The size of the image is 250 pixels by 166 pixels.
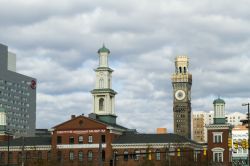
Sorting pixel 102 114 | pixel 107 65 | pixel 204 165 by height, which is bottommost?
pixel 204 165

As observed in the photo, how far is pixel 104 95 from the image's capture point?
5989 inches

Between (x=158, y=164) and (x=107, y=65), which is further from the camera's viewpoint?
(x=107, y=65)

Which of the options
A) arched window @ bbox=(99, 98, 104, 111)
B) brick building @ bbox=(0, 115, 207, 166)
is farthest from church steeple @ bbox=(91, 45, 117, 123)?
brick building @ bbox=(0, 115, 207, 166)

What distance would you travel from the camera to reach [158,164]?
136 m

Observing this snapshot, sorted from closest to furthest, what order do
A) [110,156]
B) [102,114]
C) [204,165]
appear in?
[204,165], [110,156], [102,114]

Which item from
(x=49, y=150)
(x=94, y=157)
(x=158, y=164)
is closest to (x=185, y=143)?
(x=158, y=164)

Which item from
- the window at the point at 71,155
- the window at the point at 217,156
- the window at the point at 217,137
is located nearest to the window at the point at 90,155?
the window at the point at 71,155

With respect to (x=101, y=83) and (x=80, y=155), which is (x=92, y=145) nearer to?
(x=80, y=155)

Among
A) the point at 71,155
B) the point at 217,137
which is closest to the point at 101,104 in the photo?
the point at 71,155

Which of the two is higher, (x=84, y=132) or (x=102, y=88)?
(x=102, y=88)

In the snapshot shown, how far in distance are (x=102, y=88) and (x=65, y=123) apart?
1382cm

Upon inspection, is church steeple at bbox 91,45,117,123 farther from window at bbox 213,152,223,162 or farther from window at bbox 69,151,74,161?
window at bbox 213,152,223,162

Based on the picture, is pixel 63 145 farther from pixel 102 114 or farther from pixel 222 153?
pixel 222 153

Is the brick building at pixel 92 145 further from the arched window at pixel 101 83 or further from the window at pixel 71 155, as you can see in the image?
the arched window at pixel 101 83
